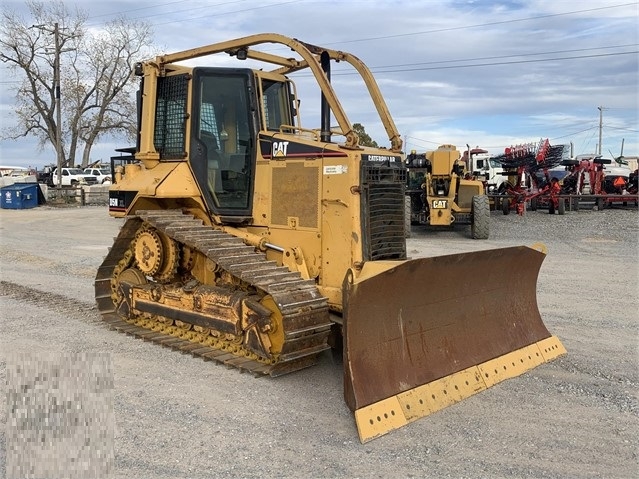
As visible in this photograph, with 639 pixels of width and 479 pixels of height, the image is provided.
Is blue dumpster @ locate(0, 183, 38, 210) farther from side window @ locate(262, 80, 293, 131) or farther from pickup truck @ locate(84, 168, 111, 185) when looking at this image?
side window @ locate(262, 80, 293, 131)

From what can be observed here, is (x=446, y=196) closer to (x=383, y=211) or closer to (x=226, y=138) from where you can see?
(x=226, y=138)

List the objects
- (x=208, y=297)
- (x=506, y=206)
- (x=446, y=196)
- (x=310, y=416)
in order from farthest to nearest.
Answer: (x=506, y=206), (x=446, y=196), (x=208, y=297), (x=310, y=416)

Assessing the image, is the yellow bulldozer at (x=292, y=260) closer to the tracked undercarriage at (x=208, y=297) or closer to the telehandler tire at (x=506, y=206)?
the tracked undercarriage at (x=208, y=297)

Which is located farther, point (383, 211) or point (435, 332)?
point (383, 211)

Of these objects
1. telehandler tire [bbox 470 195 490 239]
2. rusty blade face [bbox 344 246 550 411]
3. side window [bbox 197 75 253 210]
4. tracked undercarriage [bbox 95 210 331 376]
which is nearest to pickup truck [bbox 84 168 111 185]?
telehandler tire [bbox 470 195 490 239]

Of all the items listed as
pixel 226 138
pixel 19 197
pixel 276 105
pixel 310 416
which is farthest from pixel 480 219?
pixel 19 197

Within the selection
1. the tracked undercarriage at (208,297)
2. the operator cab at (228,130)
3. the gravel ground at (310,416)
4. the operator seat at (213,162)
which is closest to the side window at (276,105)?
the operator cab at (228,130)

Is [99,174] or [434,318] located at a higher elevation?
[99,174]

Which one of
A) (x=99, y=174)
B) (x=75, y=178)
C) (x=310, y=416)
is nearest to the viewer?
(x=310, y=416)

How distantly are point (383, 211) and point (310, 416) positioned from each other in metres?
2.16

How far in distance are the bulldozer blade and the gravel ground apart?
18cm

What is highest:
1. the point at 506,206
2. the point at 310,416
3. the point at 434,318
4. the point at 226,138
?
the point at 226,138

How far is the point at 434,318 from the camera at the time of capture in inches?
208

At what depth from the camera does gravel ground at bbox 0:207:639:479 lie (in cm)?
384
